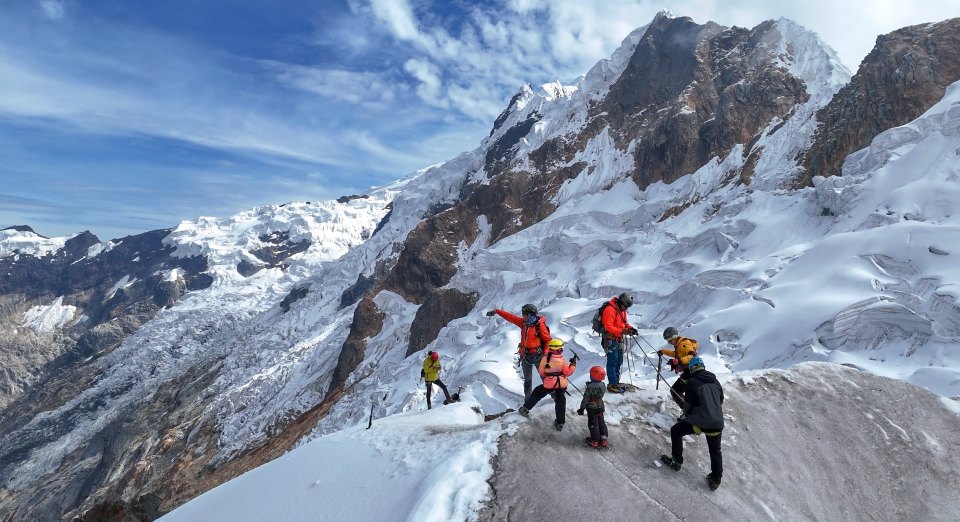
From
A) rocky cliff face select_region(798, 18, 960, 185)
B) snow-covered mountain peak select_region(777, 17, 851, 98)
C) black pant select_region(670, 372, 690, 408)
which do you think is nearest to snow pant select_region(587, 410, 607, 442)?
black pant select_region(670, 372, 690, 408)

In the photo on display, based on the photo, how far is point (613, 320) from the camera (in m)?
8.91

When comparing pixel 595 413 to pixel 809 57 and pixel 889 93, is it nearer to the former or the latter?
pixel 889 93

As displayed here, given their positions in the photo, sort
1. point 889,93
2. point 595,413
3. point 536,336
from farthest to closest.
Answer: point 889,93, point 536,336, point 595,413

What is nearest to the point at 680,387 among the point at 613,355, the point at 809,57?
the point at 613,355

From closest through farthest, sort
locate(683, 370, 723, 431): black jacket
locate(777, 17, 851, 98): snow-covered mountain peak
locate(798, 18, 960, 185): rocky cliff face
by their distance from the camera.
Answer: locate(683, 370, 723, 431): black jacket, locate(798, 18, 960, 185): rocky cliff face, locate(777, 17, 851, 98): snow-covered mountain peak

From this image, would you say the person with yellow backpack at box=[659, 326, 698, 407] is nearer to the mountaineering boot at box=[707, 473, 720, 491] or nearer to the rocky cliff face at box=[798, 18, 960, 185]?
the mountaineering boot at box=[707, 473, 720, 491]

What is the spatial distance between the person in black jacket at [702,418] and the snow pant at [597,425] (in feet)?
3.00

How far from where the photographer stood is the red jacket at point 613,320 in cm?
885

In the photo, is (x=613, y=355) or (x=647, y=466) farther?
(x=613, y=355)

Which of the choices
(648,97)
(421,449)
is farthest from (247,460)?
(648,97)

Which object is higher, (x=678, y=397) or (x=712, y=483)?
(x=678, y=397)

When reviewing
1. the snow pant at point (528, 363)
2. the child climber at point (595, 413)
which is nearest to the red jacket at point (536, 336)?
the snow pant at point (528, 363)

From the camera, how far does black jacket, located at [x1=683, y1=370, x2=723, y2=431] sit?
6348 mm

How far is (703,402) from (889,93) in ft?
147
